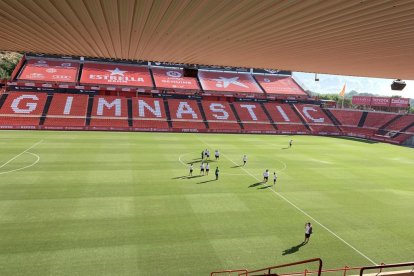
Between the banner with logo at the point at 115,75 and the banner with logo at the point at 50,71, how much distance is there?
7.58ft

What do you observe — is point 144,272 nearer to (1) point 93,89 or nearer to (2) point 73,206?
(2) point 73,206

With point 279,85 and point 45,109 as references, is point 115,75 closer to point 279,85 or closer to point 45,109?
point 45,109

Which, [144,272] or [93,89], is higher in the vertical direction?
[93,89]

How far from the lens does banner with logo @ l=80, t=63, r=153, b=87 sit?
6588cm

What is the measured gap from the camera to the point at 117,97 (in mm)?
61688

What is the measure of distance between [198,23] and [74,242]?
11597 millimetres

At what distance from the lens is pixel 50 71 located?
65.4m

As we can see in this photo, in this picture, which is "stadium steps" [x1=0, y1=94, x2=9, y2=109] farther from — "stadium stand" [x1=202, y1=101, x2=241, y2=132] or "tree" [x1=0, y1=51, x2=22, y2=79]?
"stadium stand" [x1=202, y1=101, x2=241, y2=132]

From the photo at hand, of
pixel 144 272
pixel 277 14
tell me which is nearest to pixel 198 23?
pixel 277 14

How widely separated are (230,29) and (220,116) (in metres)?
53.0

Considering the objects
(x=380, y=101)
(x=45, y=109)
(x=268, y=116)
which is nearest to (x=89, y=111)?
(x=45, y=109)

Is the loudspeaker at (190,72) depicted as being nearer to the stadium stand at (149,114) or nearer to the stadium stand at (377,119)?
the stadium stand at (149,114)

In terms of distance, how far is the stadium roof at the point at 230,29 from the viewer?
286 inches

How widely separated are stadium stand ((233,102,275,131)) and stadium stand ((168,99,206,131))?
8.49 m
